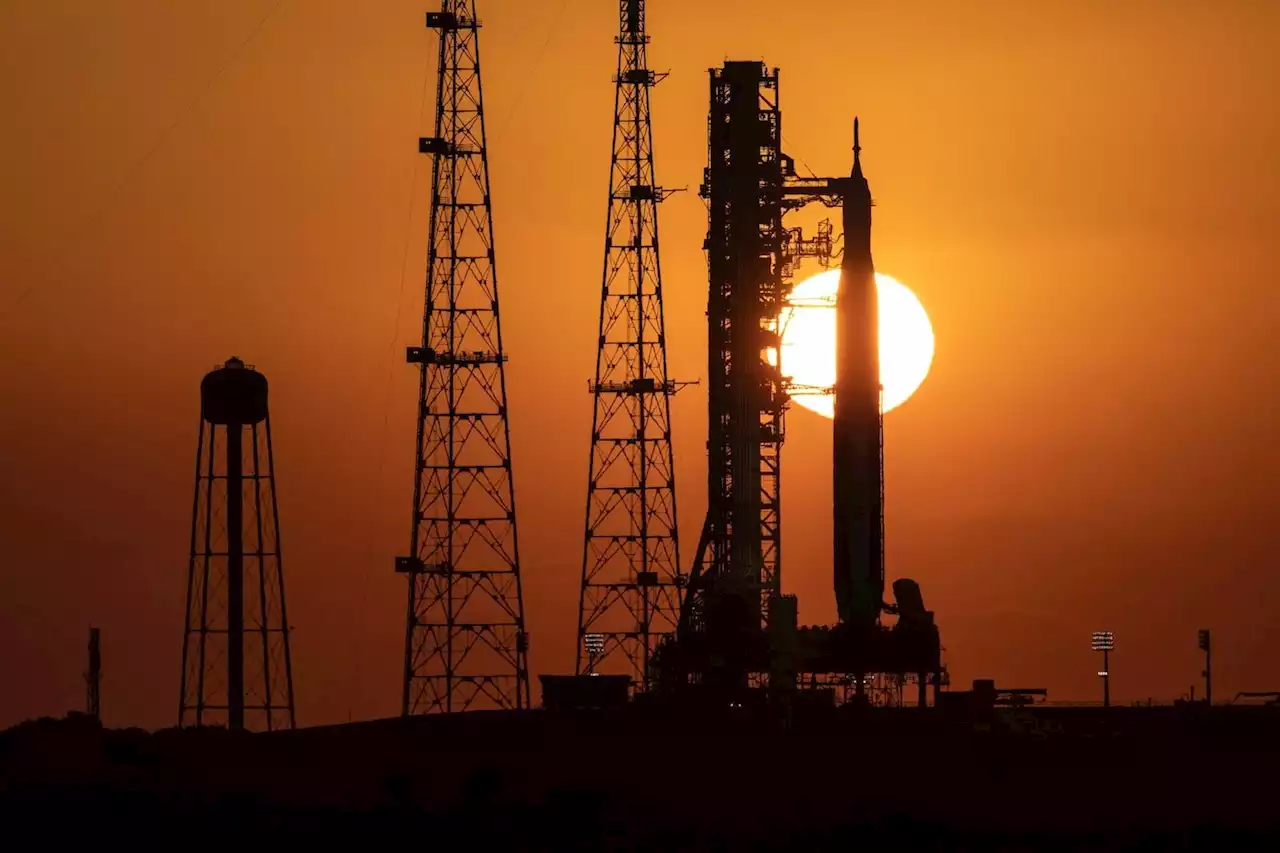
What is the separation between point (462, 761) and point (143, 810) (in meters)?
13.0

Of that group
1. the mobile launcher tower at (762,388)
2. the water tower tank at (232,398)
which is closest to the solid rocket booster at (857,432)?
the mobile launcher tower at (762,388)

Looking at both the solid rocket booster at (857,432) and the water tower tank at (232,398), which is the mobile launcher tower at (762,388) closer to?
the solid rocket booster at (857,432)

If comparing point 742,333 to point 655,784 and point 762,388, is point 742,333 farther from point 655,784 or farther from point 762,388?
point 655,784

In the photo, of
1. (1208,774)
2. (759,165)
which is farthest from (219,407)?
(1208,774)

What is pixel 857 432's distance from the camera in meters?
94.9

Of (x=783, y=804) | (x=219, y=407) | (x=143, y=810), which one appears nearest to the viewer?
(x=143, y=810)

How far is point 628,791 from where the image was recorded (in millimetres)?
75188

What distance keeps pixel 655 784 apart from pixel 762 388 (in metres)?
21.2

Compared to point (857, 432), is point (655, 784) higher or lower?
lower

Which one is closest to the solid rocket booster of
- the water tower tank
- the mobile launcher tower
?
the mobile launcher tower

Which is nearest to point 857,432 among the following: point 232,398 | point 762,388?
point 762,388

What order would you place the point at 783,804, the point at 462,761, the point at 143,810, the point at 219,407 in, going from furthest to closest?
the point at 219,407, the point at 462,761, the point at 783,804, the point at 143,810

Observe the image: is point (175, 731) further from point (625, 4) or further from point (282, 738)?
point (625, 4)

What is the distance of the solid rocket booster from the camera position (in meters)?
94.8
